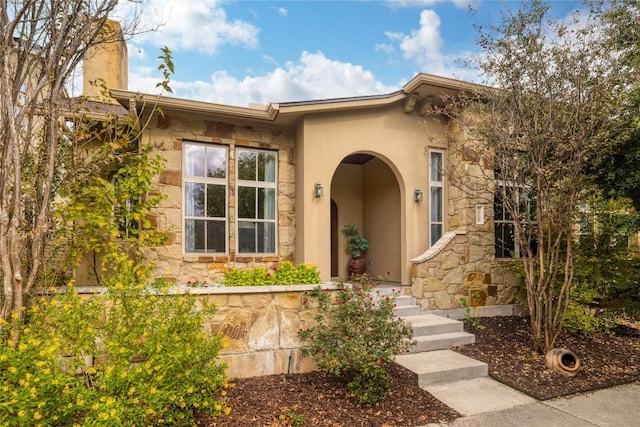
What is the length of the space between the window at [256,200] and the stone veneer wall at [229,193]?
122 millimetres

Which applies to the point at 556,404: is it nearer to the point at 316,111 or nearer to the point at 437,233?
the point at 437,233

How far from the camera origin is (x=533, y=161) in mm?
4836

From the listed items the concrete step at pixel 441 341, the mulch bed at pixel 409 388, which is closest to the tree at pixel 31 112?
the mulch bed at pixel 409 388

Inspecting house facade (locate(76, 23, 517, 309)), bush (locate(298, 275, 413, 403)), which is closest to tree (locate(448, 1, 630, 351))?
house facade (locate(76, 23, 517, 309))

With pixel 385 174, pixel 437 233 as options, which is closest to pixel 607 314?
pixel 437 233

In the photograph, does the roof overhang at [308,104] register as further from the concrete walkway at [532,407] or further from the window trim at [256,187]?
the concrete walkway at [532,407]

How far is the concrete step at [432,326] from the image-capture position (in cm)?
519

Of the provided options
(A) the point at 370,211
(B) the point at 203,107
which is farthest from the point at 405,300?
(B) the point at 203,107

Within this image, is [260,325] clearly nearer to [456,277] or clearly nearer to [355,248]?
[456,277]

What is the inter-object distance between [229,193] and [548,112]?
208 inches

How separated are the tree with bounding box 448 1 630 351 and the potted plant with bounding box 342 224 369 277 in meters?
3.58

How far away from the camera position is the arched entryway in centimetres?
786

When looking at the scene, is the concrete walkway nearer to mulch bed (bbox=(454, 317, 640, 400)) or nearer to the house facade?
mulch bed (bbox=(454, 317, 640, 400))

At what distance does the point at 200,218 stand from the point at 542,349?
19.2 feet
